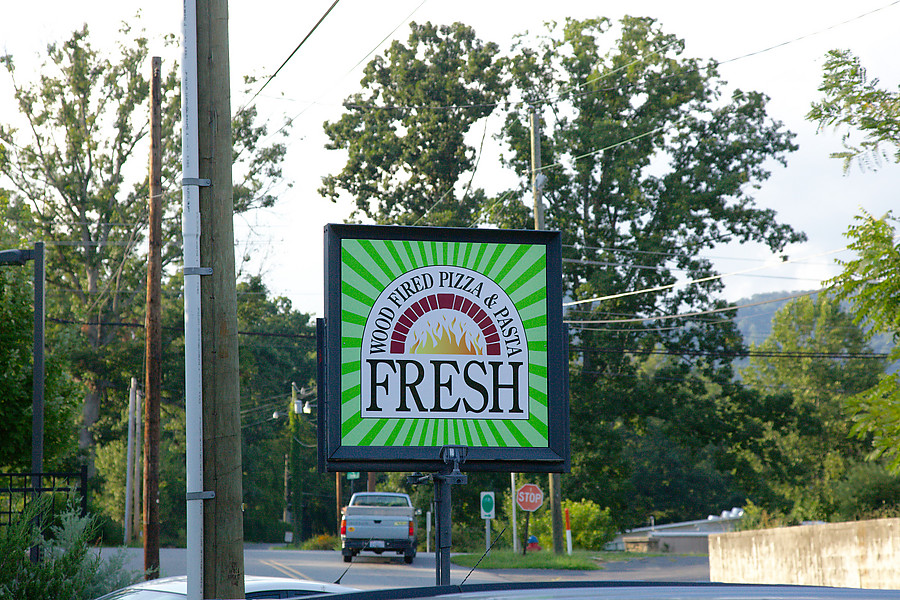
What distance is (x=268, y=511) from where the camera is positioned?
224 feet

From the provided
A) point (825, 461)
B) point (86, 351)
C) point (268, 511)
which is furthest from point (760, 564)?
point (268, 511)

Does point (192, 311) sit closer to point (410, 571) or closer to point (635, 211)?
point (410, 571)

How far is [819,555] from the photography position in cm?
1450

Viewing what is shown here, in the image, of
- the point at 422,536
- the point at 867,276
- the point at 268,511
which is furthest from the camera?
the point at 268,511

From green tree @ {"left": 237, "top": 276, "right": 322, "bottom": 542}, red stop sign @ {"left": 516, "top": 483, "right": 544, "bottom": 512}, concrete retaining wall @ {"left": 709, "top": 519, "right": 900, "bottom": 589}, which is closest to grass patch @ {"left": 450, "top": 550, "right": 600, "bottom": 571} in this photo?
red stop sign @ {"left": 516, "top": 483, "right": 544, "bottom": 512}

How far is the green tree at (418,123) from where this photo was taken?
1576 inches

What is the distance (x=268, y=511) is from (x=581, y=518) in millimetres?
39429

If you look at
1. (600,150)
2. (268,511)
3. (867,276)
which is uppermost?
(600,150)

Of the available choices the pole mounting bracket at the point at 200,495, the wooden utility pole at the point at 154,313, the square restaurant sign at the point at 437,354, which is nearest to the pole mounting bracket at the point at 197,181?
the square restaurant sign at the point at 437,354

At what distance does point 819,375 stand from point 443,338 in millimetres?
64920

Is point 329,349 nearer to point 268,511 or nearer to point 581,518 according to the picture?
point 581,518

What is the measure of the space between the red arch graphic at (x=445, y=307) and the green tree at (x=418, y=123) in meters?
32.7

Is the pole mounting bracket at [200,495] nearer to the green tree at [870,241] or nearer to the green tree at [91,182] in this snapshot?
the green tree at [870,241]

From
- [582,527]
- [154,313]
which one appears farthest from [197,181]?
[582,527]
